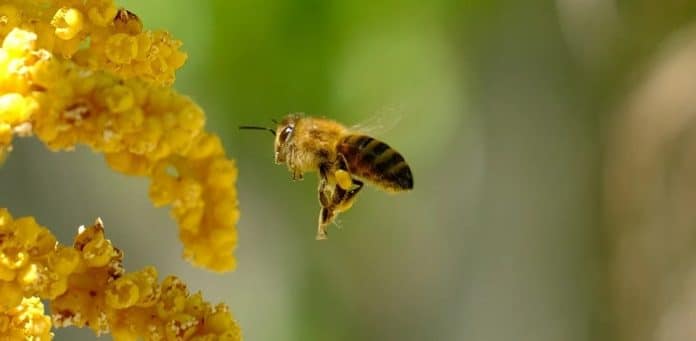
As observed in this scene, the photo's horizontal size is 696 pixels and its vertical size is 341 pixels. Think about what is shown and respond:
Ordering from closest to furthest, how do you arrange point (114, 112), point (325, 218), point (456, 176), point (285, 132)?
1. point (114, 112)
2. point (325, 218)
3. point (285, 132)
4. point (456, 176)

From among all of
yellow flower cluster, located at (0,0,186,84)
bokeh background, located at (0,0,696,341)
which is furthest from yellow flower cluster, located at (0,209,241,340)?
bokeh background, located at (0,0,696,341)

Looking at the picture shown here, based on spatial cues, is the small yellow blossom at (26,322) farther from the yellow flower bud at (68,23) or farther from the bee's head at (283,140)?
the bee's head at (283,140)

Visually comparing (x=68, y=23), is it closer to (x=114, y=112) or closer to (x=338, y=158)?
(x=114, y=112)

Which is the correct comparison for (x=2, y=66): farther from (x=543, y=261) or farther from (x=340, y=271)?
(x=543, y=261)

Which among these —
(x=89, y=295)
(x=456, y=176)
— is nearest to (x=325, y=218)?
(x=89, y=295)

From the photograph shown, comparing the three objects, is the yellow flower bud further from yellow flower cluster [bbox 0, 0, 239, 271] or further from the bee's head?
the bee's head

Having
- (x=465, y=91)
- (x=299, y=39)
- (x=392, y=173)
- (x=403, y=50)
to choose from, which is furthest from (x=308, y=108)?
(x=392, y=173)

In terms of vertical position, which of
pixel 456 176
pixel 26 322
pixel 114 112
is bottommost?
pixel 26 322
